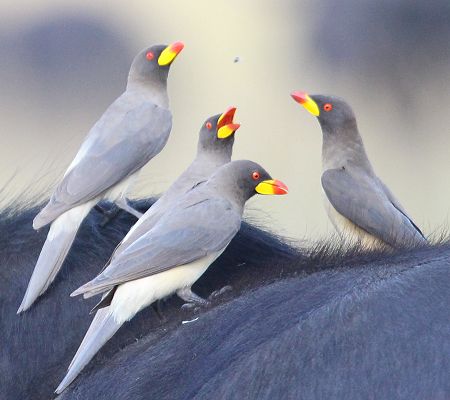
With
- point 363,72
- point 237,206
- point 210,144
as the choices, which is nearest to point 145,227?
point 237,206

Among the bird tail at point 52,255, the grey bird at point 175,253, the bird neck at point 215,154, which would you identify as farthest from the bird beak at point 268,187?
the bird tail at point 52,255

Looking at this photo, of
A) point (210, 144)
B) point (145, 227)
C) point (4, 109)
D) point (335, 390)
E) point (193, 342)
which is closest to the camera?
point (335, 390)

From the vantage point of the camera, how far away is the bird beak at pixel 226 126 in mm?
1460

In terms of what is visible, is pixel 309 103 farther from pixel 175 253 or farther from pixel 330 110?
pixel 175 253

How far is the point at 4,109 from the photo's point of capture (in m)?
3.97

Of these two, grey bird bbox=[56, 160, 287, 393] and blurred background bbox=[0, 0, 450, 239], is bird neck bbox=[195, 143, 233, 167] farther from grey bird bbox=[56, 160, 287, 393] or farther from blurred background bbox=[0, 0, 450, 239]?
blurred background bbox=[0, 0, 450, 239]

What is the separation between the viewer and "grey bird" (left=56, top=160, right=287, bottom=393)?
122 centimetres

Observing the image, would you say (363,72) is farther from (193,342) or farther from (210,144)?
(193,342)

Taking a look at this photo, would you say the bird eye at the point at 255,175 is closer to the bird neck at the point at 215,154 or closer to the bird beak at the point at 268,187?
→ the bird beak at the point at 268,187

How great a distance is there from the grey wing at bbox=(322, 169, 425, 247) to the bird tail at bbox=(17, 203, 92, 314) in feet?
1.17

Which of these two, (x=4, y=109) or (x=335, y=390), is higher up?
(x=335, y=390)

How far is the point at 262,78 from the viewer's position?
4.26 meters

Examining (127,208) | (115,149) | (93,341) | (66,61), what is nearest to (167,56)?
(115,149)

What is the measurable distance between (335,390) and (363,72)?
127 inches
